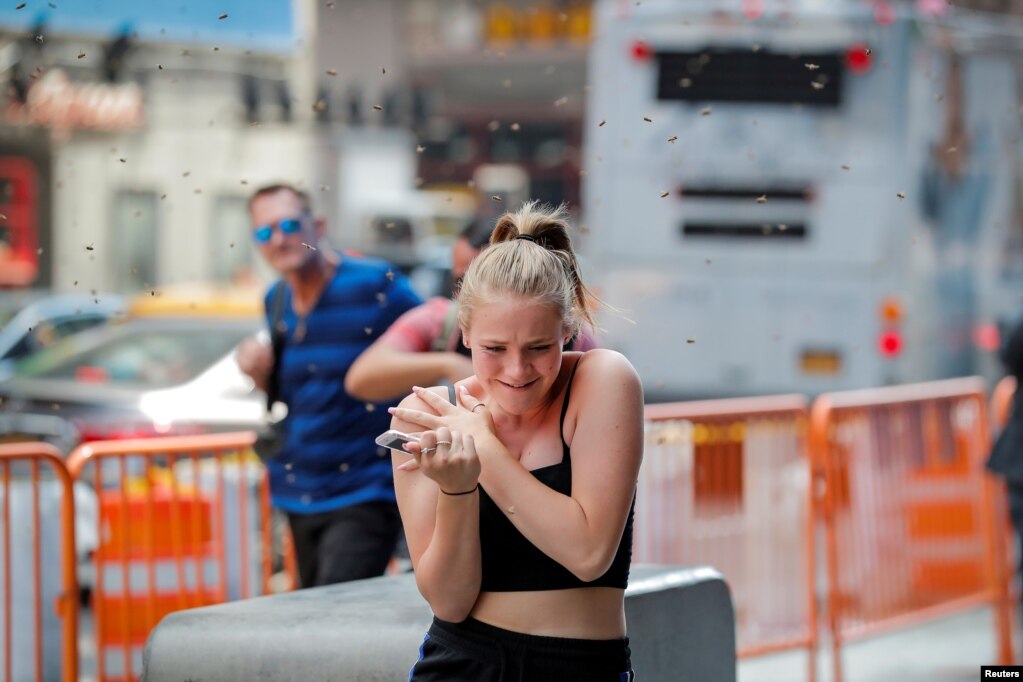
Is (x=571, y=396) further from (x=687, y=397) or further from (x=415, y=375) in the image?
(x=687, y=397)

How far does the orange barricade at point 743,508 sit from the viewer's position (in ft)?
23.6

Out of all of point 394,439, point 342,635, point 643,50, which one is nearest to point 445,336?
point 342,635

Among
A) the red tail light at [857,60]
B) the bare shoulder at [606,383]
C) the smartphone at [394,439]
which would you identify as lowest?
the smartphone at [394,439]

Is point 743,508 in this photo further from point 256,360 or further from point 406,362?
point 406,362

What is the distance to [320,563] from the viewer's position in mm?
4988

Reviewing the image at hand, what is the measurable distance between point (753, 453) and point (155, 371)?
3.77 m

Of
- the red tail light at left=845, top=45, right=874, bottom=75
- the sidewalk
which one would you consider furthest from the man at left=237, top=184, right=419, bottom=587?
the red tail light at left=845, top=45, right=874, bottom=75

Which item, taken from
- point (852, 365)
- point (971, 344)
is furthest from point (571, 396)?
point (971, 344)

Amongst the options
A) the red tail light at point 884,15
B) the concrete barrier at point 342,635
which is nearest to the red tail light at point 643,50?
the red tail light at point 884,15

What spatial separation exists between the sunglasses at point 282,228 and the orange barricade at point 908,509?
3.16 metres

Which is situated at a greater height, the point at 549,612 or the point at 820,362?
the point at 820,362

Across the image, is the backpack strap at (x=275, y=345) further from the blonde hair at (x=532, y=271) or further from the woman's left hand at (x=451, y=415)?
the woman's left hand at (x=451, y=415)

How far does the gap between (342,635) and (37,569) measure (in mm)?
2658

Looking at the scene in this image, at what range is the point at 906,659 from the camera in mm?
7520
